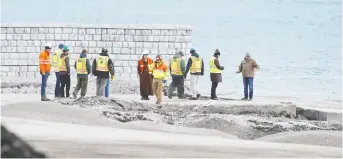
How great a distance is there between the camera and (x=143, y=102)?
20.8 m

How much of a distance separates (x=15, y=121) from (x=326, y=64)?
7165 centimetres

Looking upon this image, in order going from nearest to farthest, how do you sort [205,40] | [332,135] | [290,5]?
[332,135] < [205,40] < [290,5]

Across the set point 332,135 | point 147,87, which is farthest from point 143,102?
point 332,135

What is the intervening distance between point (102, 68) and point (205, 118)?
4.60 meters

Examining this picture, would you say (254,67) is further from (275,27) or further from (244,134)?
(275,27)

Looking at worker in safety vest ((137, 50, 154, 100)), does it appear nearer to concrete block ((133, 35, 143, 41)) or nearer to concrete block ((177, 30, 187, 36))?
concrete block ((177, 30, 187, 36))

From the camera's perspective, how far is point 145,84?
21.6 meters

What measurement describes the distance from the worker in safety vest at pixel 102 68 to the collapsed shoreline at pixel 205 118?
1.00 meters

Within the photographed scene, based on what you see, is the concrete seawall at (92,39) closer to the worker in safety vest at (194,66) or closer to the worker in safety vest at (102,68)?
the worker in safety vest at (194,66)

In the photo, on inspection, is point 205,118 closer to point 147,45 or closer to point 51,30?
point 147,45

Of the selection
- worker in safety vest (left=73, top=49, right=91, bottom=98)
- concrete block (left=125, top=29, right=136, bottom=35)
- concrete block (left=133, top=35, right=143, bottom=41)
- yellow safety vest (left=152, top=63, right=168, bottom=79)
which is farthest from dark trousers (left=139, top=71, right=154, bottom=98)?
concrete block (left=125, top=29, right=136, bottom=35)

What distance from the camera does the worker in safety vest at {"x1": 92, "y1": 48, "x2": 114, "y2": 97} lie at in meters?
20.7

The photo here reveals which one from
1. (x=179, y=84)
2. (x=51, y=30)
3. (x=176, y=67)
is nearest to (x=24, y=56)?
(x=51, y=30)

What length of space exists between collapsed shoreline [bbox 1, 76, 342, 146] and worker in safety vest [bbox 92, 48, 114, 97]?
1000mm
